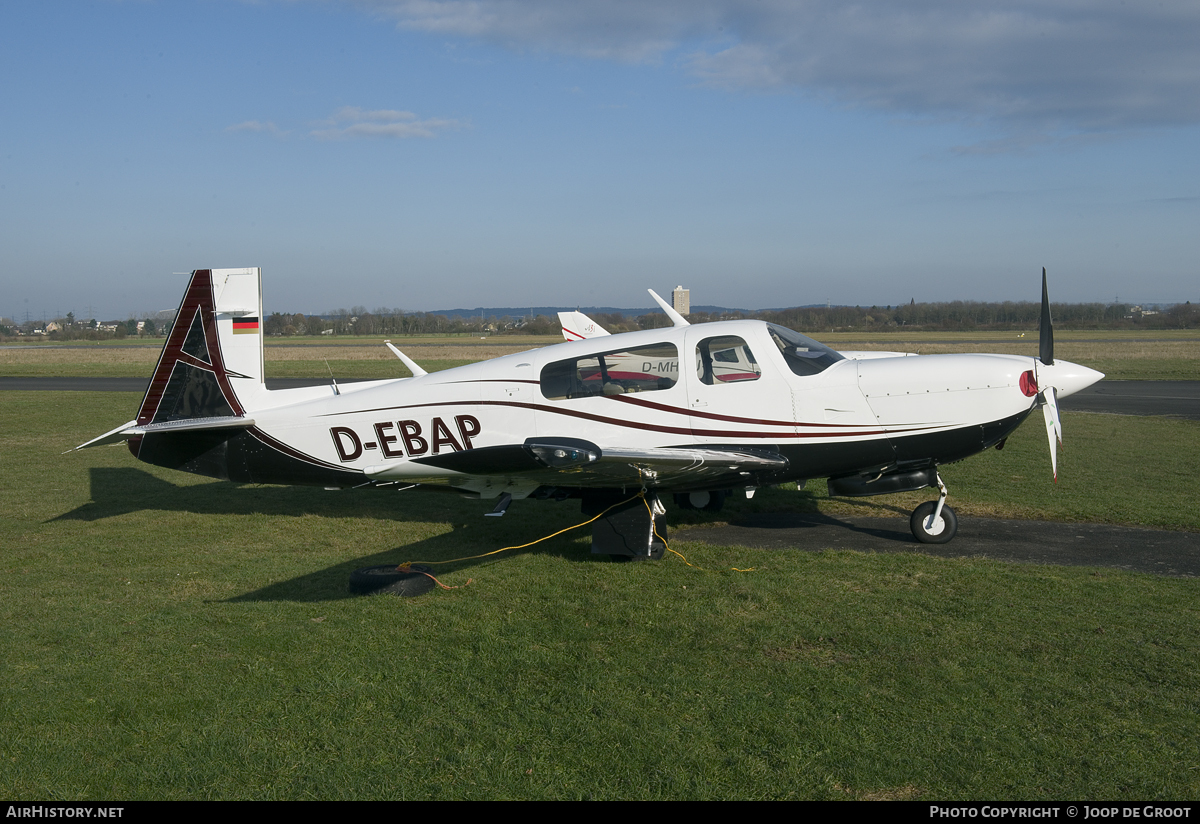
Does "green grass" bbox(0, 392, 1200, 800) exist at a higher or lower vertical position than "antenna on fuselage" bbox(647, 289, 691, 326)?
lower

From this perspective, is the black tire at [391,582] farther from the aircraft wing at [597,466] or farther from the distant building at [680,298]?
the distant building at [680,298]

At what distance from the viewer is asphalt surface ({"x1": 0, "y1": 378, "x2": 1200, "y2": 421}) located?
19422mm

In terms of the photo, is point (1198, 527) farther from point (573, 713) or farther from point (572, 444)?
point (573, 713)

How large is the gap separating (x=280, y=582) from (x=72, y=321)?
529 feet

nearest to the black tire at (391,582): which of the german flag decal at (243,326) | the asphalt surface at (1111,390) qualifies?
the german flag decal at (243,326)

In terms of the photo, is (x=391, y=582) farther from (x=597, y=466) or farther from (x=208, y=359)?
(x=208, y=359)

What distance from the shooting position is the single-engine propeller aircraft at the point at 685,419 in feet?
24.1

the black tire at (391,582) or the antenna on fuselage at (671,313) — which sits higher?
the antenna on fuselage at (671,313)

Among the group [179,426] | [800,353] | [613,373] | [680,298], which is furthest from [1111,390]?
[179,426]

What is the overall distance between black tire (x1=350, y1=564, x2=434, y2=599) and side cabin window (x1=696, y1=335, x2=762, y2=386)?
3.16 meters

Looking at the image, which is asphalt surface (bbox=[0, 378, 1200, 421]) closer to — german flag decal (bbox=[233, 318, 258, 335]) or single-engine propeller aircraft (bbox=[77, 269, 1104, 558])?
german flag decal (bbox=[233, 318, 258, 335])

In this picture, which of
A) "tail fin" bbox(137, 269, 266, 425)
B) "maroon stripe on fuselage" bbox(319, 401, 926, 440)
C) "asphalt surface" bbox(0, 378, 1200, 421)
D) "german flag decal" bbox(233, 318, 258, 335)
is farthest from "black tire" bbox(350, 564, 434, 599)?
"asphalt surface" bbox(0, 378, 1200, 421)

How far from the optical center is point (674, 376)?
301 inches

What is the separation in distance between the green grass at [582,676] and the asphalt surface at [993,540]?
0.52 meters
